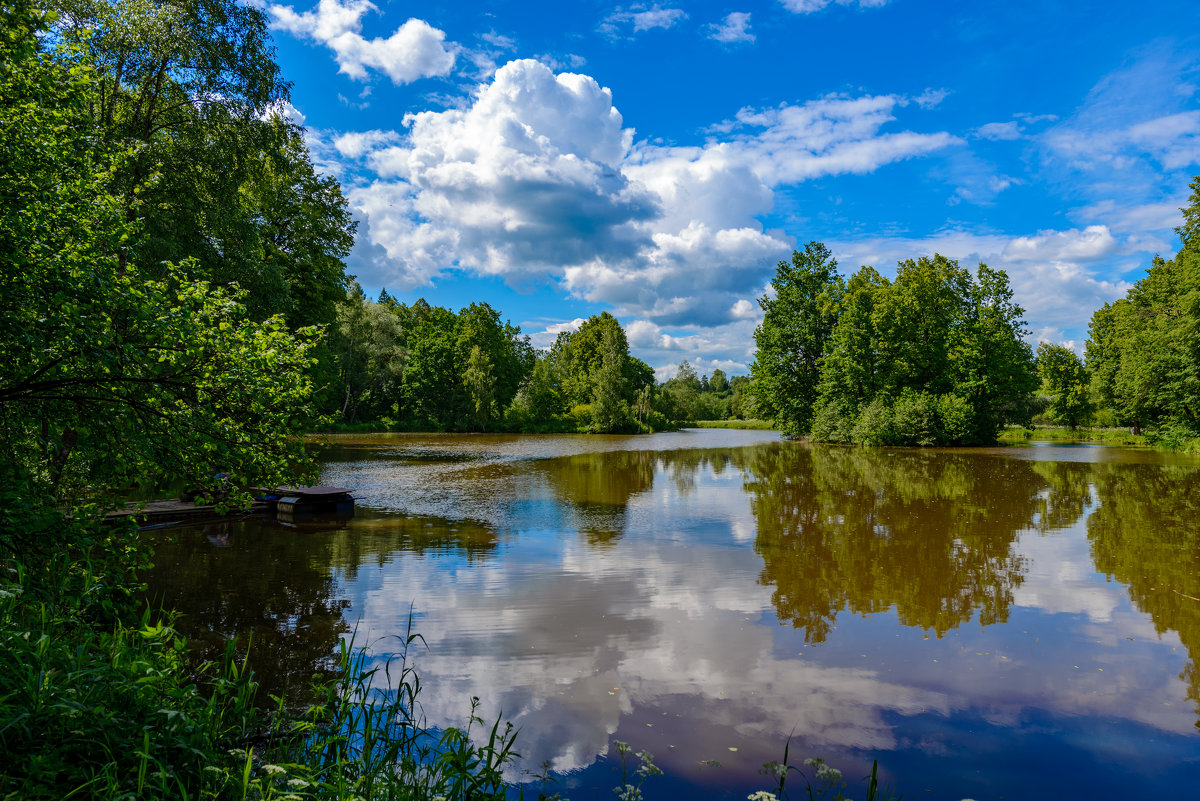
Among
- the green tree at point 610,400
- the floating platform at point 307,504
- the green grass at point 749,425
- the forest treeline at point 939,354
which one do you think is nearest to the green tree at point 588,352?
the green tree at point 610,400

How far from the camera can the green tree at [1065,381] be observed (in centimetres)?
5241

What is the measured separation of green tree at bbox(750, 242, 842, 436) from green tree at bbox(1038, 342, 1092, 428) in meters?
25.6

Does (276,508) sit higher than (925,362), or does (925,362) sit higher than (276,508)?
(925,362)

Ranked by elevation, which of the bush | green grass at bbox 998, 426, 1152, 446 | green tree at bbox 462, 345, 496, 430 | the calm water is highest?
green tree at bbox 462, 345, 496, 430

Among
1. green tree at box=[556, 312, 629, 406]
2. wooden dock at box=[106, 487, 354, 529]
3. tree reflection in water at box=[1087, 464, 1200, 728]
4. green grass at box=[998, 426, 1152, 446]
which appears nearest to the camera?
tree reflection in water at box=[1087, 464, 1200, 728]

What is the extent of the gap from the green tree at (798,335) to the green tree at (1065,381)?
83.9ft

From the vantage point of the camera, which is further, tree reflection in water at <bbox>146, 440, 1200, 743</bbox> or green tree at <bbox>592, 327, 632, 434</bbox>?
green tree at <bbox>592, 327, 632, 434</bbox>

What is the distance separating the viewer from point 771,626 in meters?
6.85

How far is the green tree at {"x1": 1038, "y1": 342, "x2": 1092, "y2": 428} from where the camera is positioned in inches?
2063

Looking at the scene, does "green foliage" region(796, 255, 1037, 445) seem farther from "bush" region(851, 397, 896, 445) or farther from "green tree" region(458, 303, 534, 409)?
"green tree" region(458, 303, 534, 409)

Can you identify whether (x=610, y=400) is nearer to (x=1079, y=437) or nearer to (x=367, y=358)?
(x=367, y=358)

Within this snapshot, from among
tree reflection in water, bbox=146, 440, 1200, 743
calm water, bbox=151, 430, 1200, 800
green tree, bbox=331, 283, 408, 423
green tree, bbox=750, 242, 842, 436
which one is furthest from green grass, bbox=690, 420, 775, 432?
calm water, bbox=151, 430, 1200, 800

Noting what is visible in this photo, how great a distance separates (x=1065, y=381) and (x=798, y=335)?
2978 cm

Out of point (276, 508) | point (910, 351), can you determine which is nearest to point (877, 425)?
point (910, 351)
